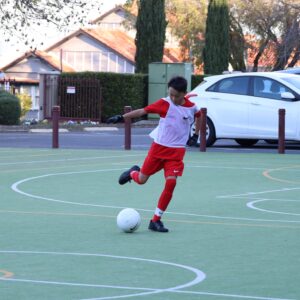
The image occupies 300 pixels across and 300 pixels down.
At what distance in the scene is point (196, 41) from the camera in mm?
75188

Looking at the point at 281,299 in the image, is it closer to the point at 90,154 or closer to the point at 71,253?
the point at 71,253

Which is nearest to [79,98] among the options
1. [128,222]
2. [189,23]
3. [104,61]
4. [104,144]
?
[104,144]

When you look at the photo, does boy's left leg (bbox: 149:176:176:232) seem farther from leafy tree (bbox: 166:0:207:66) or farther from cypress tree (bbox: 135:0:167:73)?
leafy tree (bbox: 166:0:207:66)

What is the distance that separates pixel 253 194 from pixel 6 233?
189 inches

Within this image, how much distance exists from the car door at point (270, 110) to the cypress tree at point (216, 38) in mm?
32265

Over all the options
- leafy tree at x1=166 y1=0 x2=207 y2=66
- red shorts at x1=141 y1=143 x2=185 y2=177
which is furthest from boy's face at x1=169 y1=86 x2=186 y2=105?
leafy tree at x1=166 y1=0 x2=207 y2=66

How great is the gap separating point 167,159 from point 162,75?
117 ft

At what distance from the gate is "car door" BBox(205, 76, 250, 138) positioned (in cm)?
2130

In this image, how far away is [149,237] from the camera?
10.8m

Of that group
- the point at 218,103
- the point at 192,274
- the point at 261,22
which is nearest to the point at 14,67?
the point at 261,22

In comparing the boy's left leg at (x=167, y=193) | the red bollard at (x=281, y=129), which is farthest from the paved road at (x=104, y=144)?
the boy's left leg at (x=167, y=193)

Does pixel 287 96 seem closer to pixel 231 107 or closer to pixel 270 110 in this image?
pixel 270 110

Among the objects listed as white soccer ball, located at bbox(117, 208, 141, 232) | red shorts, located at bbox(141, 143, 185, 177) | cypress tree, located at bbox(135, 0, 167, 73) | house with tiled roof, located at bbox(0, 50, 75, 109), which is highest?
cypress tree, located at bbox(135, 0, 167, 73)

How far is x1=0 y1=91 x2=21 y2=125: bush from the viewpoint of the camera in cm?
3881
